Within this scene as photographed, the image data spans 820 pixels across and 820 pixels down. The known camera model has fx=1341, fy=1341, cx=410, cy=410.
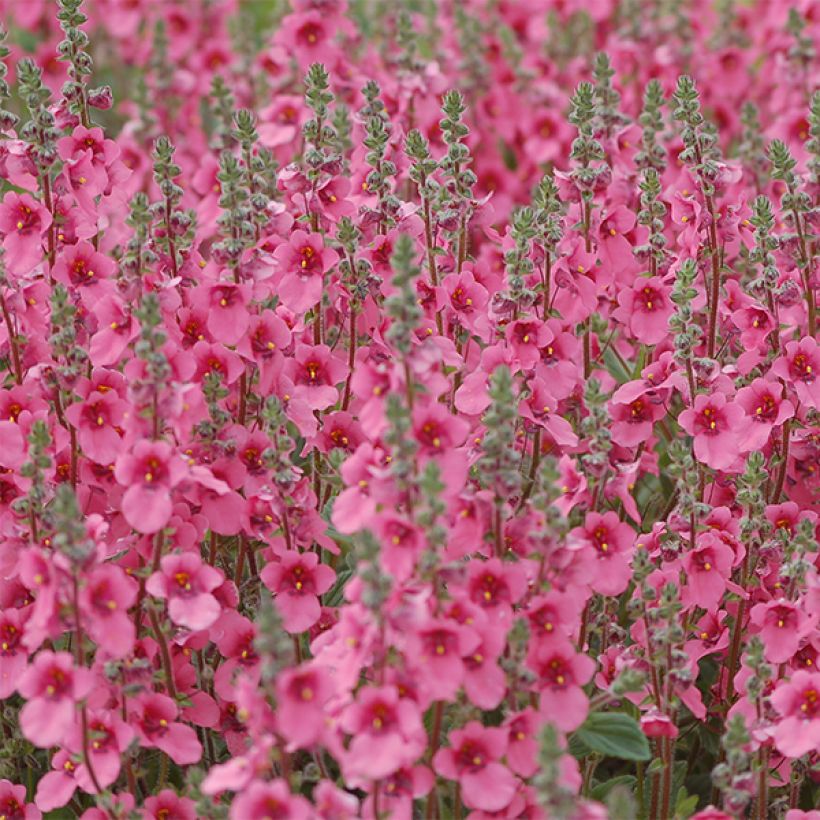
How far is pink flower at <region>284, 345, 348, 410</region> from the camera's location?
13.9ft

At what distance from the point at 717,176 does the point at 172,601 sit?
2.28 meters

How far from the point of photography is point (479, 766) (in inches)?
127

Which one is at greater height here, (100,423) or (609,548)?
(100,423)

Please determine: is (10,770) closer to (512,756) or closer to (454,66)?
(512,756)

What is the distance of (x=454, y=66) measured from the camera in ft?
27.2

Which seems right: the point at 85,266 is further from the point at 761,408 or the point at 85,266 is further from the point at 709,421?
the point at 761,408

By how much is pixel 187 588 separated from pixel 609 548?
1.16 m

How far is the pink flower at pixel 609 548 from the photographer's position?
365cm

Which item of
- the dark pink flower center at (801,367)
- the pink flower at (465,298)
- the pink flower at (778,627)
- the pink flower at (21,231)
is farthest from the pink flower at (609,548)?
the pink flower at (21,231)

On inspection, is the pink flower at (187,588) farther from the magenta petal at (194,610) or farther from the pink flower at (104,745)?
the pink flower at (104,745)

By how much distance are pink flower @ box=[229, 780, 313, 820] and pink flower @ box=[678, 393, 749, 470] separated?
1.84 meters

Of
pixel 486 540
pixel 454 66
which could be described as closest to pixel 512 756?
pixel 486 540

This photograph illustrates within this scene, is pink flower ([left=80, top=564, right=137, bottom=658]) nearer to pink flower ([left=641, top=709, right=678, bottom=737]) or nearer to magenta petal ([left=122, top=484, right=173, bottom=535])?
magenta petal ([left=122, top=484, right=173, bottom=535])

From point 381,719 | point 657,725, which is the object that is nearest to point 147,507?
point 381,719
